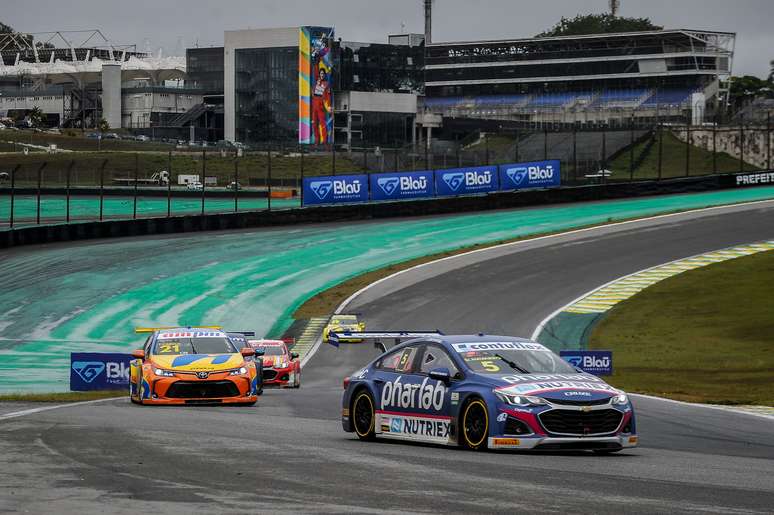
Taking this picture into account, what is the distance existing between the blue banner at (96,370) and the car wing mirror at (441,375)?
56.8ft

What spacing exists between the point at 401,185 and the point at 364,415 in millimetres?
57945

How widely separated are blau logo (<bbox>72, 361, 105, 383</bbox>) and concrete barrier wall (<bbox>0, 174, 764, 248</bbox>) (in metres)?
29.1

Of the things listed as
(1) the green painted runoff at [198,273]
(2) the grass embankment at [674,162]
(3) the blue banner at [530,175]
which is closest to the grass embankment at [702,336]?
(1) the green painted runoff at [198,273]

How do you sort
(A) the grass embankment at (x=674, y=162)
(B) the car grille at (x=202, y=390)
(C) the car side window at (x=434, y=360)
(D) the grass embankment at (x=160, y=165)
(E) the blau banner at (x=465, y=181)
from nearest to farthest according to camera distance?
(C) the car side window at (x=434, y=360) → (B) the car grille at (x=202, y=390) → (E) the blau banner at (x=465, y=181) → (A) the grass embankment at (x=674, y=162) → (D) the grass embankment at (x=160, y=165)

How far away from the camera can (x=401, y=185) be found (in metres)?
73.2

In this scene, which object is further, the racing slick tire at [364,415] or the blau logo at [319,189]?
the blau logo at [319,189]

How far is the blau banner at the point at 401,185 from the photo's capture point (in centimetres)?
7256

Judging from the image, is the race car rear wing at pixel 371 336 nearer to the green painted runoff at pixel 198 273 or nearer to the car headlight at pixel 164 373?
the car headlight at pixel 164 373

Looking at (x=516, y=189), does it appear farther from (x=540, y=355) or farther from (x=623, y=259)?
(x=540, y=355)

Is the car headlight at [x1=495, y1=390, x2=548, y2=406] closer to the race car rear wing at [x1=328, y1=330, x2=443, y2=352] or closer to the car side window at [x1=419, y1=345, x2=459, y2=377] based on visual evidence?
the car side window at [x1=419, y1=345, x2=459, y2=377]

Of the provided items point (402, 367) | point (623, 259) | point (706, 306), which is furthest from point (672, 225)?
point (402, 367)

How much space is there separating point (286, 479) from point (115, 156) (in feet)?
329

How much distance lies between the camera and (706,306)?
4509 centimetres

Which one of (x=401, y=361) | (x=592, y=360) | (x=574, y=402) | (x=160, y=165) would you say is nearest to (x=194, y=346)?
Answer: (x=401, y=361)
